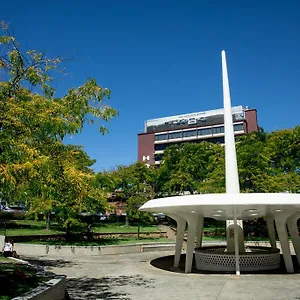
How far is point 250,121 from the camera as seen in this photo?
2997 inches

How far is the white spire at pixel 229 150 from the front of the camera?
18.7 metres

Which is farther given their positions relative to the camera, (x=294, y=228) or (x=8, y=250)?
(x=8, y=250)

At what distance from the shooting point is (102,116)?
433 inches

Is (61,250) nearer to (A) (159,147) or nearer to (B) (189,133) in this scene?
(B) (189,133)

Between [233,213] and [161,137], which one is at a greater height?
[161,137]

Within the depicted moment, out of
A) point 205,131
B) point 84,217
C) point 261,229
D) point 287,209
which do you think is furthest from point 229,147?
point 205,131

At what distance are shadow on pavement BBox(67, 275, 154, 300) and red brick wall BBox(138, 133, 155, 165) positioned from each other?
7421 cm

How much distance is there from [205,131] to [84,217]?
56739 millimetres

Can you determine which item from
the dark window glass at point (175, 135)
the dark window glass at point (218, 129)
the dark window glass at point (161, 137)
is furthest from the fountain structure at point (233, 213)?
the dark window glass at point (161, 137)

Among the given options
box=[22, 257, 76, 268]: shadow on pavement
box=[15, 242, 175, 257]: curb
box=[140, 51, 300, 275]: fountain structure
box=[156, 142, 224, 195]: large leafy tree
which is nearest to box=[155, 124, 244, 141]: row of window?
box=[156, 142, 224, 195]: large leafy tree

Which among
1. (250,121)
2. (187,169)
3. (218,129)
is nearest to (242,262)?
(187,169)

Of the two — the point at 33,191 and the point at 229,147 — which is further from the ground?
the point at 229,147

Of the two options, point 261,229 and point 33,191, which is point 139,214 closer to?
point 261,229

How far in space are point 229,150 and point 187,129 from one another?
213ft
